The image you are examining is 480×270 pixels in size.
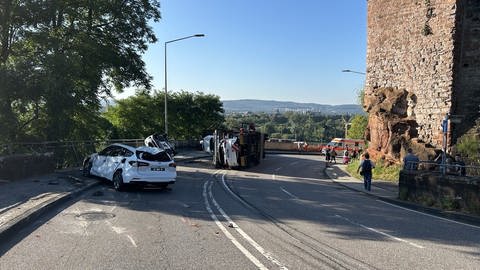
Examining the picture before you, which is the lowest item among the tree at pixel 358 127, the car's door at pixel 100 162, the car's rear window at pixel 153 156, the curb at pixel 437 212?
the curb at pixel 437 212

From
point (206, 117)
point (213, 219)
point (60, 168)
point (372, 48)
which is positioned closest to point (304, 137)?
point (206, 117)

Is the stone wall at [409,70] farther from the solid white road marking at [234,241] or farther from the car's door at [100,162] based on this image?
the car's door at [100,162]

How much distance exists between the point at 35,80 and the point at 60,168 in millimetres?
4526

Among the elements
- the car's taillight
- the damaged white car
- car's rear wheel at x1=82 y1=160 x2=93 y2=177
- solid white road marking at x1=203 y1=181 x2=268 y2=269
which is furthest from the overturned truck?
solid white road marking at x1=203 y1=181 x2=268 y2=269

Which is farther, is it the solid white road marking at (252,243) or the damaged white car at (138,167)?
the damaged white car at (138,167)

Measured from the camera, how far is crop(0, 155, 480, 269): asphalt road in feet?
23.1

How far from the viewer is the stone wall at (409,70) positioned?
21828 millimetres

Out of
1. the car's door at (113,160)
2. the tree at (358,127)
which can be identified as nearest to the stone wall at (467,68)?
the car's door at (113,160)

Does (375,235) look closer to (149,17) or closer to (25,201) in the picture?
(25,201)

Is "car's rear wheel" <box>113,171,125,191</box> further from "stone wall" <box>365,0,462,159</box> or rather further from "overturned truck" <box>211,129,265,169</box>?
"stone wall" <box>365,0,462,159</box>

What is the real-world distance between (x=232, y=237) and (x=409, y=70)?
1907 centimetres

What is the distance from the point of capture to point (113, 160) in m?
16.3

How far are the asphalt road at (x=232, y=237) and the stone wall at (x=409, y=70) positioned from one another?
402 inches

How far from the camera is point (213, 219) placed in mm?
10641
